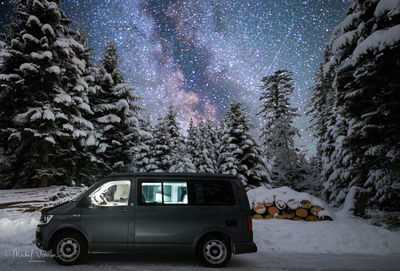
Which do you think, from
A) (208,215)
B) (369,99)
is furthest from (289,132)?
(208,215)

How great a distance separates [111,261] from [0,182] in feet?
47.0

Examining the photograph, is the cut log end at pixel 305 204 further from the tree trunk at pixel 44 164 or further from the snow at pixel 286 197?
the tree trunk at pixel 44 164

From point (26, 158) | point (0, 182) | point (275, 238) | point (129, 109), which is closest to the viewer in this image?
point (275, 238)

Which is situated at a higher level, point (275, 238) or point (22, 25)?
point (22, 25)

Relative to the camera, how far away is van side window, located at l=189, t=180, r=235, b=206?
5.32 metres

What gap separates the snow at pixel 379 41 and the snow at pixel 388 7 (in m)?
0.50

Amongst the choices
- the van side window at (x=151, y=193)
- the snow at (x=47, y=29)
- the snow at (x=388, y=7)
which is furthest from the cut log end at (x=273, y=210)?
the snow at (x=47, y=29)

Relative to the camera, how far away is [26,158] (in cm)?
1377

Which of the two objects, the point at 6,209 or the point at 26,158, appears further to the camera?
the point at 26,158

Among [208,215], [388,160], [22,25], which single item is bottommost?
[208,215]

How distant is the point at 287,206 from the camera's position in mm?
9109

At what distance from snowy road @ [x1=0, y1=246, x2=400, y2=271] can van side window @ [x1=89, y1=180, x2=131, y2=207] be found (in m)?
1.30

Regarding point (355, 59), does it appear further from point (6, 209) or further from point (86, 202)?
point (6, 209)

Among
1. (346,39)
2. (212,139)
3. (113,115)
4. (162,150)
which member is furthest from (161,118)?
(346,39)
